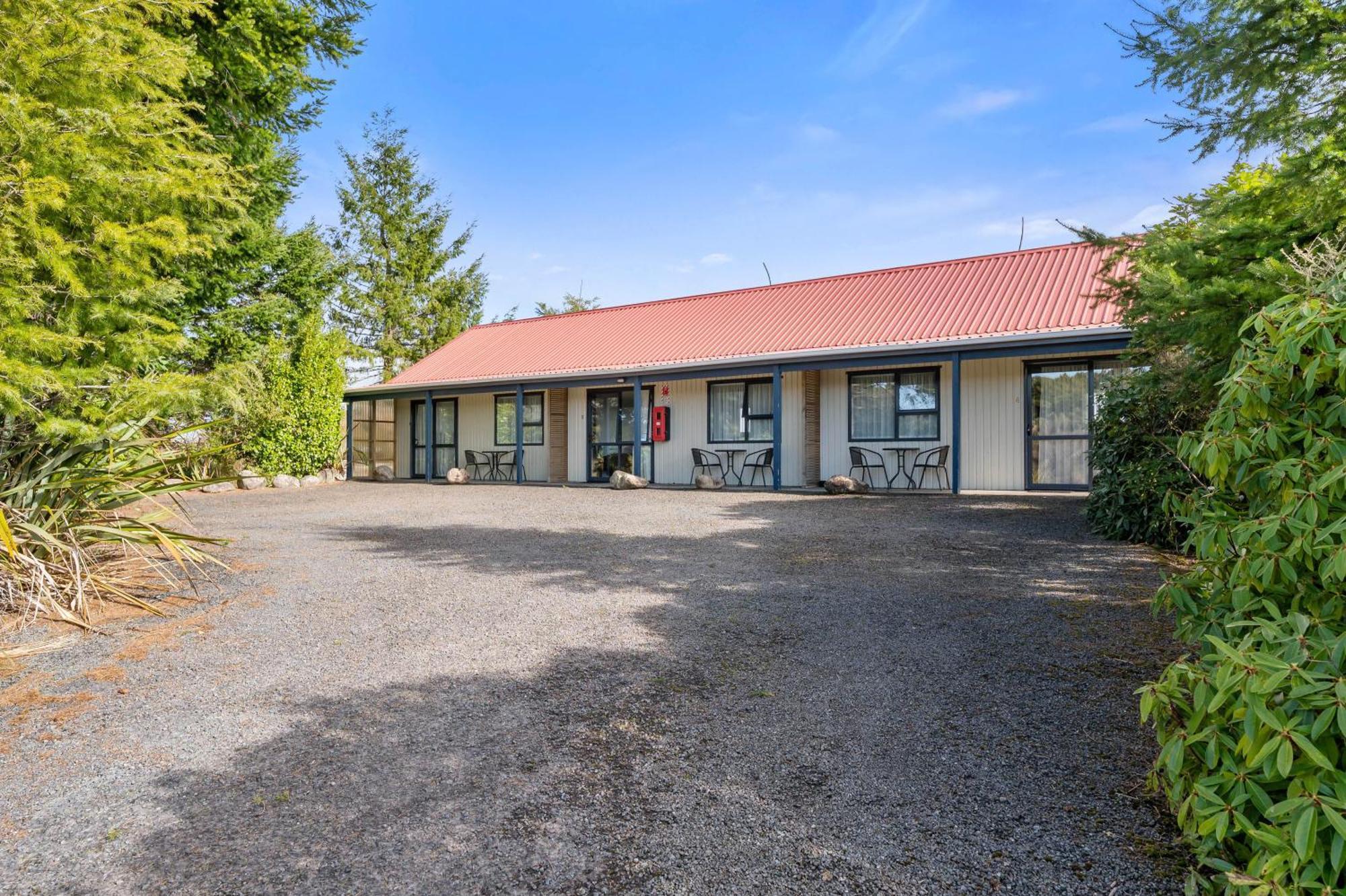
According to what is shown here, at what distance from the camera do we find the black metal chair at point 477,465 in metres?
18.5

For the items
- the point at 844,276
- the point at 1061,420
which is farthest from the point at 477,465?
the point at 1061,420

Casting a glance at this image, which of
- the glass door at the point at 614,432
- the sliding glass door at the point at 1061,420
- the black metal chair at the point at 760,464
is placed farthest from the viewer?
the glass door at the point at 614,432

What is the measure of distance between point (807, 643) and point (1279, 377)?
105 inches

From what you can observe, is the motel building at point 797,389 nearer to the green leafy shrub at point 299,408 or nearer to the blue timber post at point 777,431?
the blue timber post at point 777,431

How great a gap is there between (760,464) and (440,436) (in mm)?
9715

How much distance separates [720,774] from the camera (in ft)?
8.64

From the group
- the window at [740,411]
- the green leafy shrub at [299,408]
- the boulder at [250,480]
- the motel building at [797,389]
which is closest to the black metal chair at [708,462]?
the motel building at [797,389]

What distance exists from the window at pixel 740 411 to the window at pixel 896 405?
1840 mm

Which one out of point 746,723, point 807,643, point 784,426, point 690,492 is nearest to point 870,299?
point 784,426

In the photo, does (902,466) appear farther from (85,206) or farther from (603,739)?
(85,206)

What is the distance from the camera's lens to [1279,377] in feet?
6.67

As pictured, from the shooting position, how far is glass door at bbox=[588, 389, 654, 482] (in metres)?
16.4

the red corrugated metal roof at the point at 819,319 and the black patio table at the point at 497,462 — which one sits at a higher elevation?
the red corrugated metal roof at the point at 819,319

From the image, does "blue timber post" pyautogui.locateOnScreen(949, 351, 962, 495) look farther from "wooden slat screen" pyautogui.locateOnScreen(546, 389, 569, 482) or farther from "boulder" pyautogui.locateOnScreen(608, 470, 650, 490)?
"wooden slat screen" pyautogui.locateOnScreen(546, 389, 569, 482)
